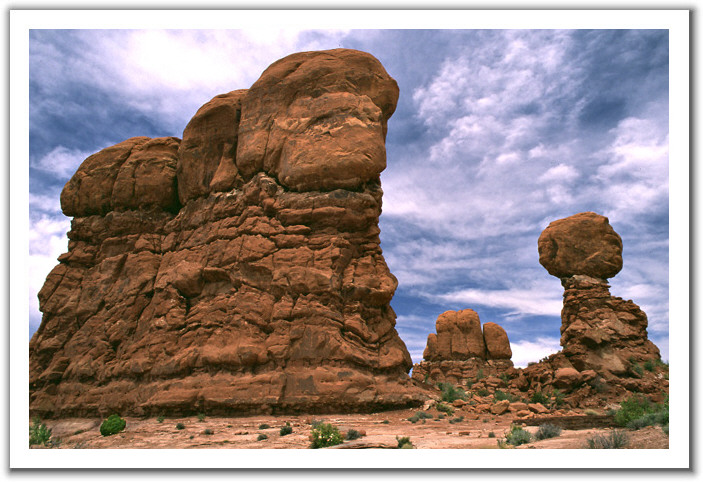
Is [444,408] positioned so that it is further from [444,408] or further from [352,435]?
[352,435]

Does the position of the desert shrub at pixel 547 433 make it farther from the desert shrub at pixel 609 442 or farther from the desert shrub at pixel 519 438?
the desert shrub at pixel 609 442

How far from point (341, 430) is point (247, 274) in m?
7.73

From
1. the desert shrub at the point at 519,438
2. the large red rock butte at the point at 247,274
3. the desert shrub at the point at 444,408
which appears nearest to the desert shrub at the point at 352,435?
the desert shrub at the point at 519,438

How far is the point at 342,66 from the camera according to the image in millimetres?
18438

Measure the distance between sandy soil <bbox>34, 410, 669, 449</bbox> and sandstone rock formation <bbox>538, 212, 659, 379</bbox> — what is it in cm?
1377

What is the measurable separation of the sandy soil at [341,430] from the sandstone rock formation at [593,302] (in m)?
13.8

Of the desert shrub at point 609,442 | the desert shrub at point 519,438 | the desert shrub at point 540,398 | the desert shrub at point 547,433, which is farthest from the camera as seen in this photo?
the desert shrub at point 540,398

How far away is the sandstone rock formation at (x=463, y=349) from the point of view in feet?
138

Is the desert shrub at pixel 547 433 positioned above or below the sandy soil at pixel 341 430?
above

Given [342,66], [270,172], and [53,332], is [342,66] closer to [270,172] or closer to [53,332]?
[270,172]

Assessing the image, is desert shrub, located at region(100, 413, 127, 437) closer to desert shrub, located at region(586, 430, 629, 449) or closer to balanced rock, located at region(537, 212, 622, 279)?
desert shrub, located at region(586, 430, 629, 449)

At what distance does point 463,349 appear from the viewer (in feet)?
142
